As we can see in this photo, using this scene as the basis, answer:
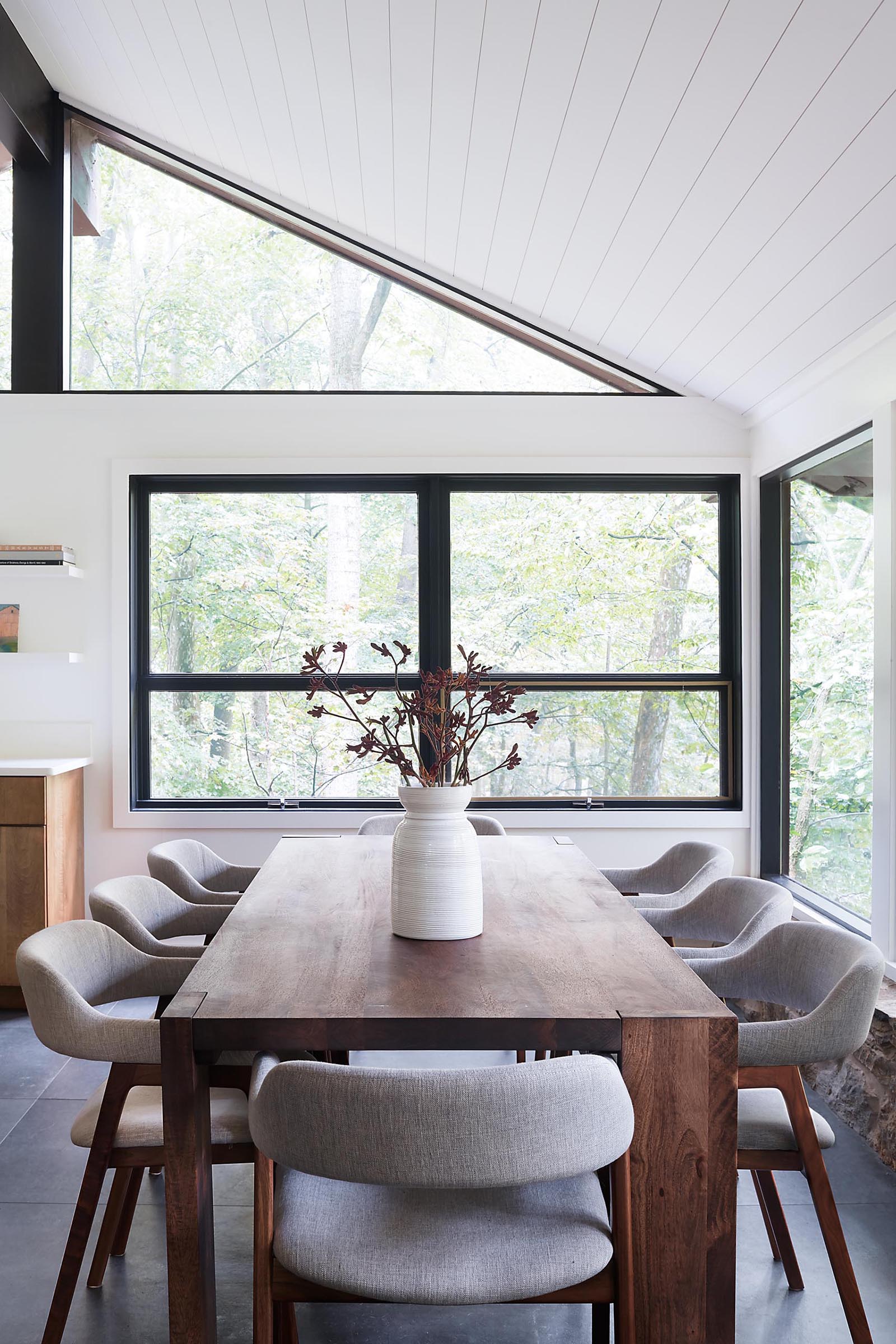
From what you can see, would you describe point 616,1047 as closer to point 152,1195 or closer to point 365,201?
point 152,1195

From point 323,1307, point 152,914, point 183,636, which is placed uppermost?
point 183,636

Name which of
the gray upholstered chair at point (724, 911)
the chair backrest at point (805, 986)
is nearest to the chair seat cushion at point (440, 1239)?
the chair backrest at point (805, 986)

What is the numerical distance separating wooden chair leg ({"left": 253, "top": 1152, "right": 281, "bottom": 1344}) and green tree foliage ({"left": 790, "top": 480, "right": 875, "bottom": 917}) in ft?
8.58

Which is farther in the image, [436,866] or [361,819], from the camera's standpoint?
[361,819]

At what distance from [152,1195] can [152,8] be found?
3.87 m

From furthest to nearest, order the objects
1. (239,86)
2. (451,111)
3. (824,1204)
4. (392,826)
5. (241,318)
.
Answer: (241,318)
(392,826)
(239,86)
(451,111)
(824,1204)

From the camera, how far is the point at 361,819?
177 inches

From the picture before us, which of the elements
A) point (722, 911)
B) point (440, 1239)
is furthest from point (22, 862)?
point (440, 1239)

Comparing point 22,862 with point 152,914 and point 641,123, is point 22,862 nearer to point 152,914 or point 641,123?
point 152,914

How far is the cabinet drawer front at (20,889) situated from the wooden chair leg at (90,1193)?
7.33 feet

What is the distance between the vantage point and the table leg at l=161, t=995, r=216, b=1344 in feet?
5.21

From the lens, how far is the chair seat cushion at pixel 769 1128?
1894 millimetres

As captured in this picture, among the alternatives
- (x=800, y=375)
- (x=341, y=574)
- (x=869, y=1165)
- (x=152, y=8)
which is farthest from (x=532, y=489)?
(x=869, y=1165)

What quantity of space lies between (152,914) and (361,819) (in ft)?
6.25
